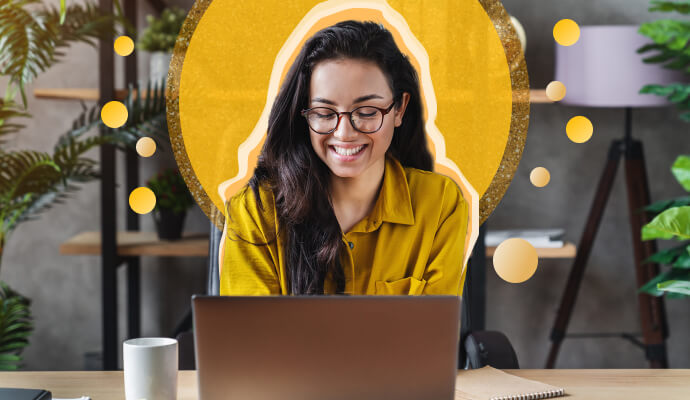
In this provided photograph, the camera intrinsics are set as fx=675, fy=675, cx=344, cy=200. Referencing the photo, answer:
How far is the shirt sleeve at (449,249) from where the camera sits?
5.10 ft

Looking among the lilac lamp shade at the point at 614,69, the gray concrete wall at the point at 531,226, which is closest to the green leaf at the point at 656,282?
the gray concrete wall at the point at 531,226

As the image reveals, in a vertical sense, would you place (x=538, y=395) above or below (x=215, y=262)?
below

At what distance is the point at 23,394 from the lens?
3.24 feet

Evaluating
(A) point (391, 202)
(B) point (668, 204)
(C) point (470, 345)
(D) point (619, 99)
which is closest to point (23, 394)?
(A) point (391, 202)

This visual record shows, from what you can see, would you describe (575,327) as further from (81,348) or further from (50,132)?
(50,132)

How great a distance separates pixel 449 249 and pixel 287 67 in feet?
1.83

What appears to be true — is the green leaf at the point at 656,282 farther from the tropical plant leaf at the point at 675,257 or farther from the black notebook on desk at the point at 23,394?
the black notebook on desk at the point at 23,394

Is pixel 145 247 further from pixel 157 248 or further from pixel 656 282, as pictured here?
pixel 656 282

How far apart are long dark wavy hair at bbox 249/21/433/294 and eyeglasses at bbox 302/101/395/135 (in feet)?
0.09

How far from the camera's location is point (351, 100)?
146 centimetres

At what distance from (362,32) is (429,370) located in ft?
2.74

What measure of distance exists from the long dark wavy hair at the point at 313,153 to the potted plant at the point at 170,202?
97 cm

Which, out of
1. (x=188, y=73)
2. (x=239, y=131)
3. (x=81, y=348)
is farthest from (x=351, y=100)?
(x=81, y=348)

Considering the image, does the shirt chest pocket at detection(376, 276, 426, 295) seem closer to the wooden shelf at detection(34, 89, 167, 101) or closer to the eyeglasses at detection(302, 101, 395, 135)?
the eyeglasses at detection(302, 101, 395, 135)
